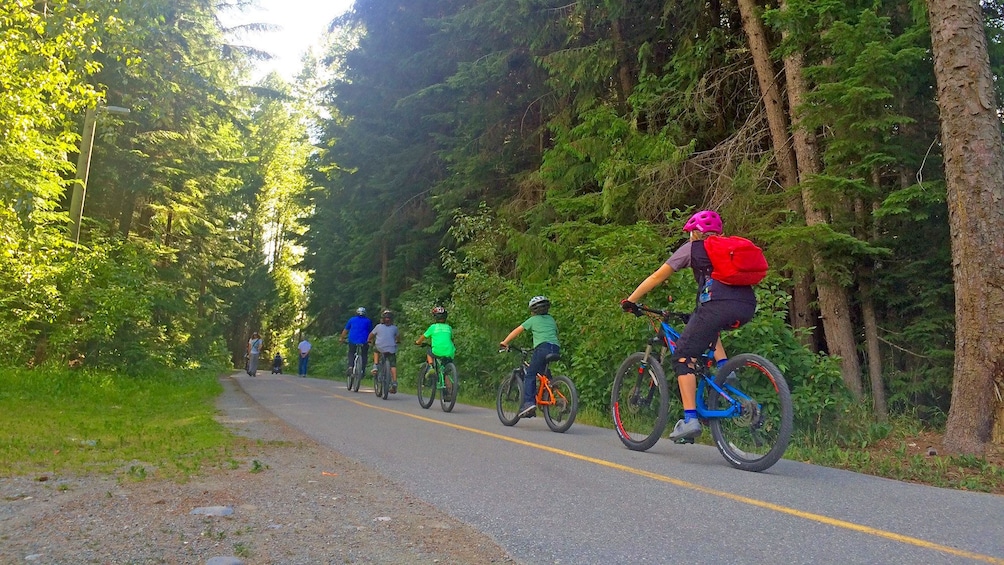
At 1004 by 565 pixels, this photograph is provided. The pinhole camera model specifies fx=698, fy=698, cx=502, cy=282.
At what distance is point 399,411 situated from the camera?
440 inches

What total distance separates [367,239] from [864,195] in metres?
22.0

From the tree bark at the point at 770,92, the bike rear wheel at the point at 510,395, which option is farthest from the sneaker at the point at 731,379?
the tree bark at the point at 770,92

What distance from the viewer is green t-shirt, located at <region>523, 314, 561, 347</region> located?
8945mm

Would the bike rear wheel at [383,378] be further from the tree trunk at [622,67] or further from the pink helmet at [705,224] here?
the pink helmet at [705,224]

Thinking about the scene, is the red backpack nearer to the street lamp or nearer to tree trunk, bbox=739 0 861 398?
tree trunk, bbox=739 0 861 398

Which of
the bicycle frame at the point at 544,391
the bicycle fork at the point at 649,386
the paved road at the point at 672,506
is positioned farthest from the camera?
the bicycle frame at the point at 544,391

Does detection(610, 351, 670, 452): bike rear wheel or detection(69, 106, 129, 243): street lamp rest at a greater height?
detection(69, 106, 129, 243): street lamp

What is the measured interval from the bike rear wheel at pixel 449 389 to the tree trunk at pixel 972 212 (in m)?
6.84

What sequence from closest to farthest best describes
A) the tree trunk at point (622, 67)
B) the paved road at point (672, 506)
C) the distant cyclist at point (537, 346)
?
the paved road at point (672, 506) < the distant cyclist at point (537, 346) < the tree trunk at point (622, 67)

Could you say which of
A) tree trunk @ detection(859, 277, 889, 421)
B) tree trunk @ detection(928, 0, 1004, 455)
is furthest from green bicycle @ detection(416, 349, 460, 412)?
tree trunk @ detection(928, 0, 1004, 455)

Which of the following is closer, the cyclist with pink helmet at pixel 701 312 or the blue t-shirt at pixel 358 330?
the cyclist with pink helmet at pixel 701 312

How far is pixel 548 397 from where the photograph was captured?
862 cm

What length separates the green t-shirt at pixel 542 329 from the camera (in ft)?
29.3

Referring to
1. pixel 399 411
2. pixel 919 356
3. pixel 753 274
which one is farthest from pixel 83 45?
pixel 919 356
